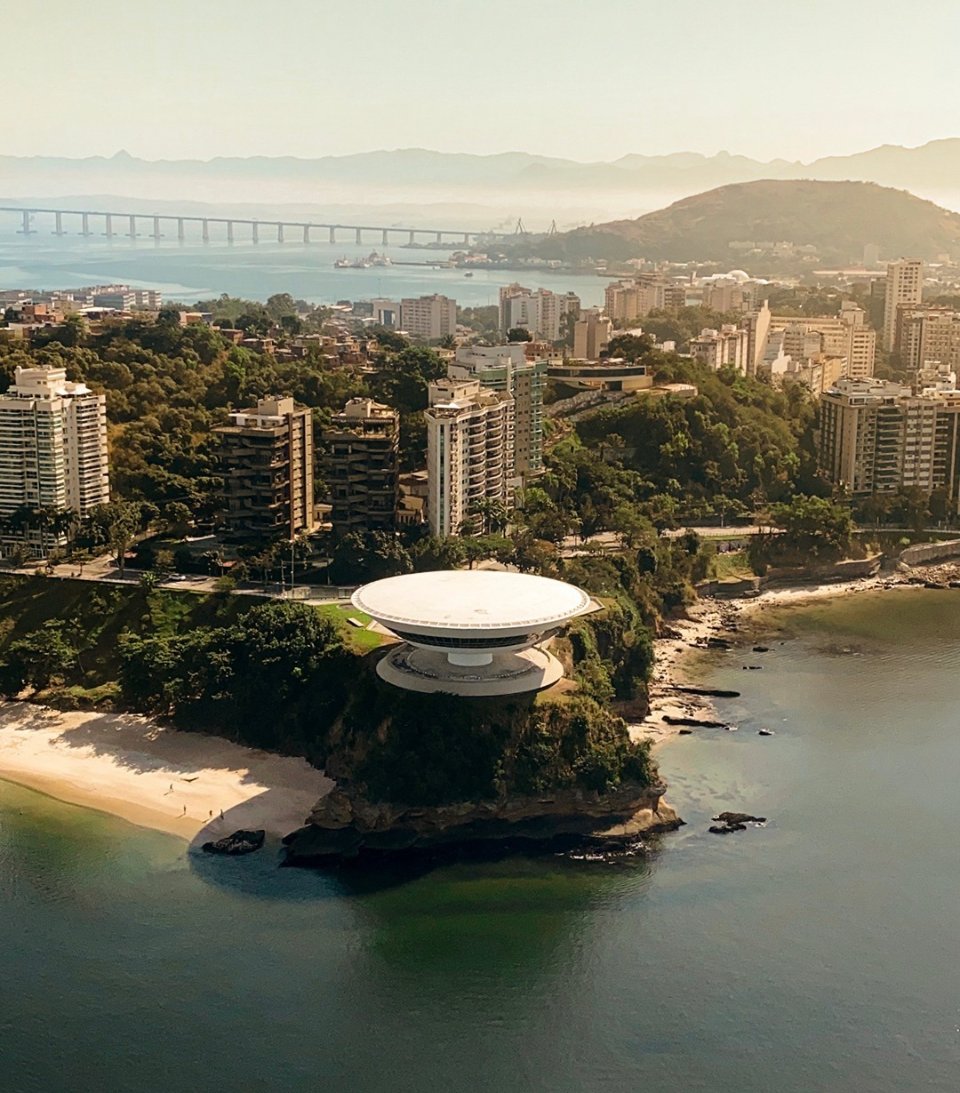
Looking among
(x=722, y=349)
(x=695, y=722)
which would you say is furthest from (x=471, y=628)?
(x=722, y=349)

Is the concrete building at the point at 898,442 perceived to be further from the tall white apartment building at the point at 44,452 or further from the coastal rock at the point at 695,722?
the tall white apartment building at the point at 44,452

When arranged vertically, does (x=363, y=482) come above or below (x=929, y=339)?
below

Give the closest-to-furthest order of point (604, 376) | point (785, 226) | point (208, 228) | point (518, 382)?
1. point (518, 382)
2. point (604, 376)
3. point (785, 226)
4. point (208, 228)

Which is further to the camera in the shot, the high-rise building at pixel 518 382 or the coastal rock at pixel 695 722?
the high-rise building at pixel 518 382

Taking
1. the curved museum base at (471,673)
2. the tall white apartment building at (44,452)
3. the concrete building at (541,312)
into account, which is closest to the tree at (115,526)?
the tall white apartment building at (44,452)

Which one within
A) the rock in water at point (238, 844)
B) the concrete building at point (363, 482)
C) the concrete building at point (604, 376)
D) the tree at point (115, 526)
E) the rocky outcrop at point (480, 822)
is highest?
the concrete building at point (604, 376)

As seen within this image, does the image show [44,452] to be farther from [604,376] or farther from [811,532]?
[811,532]

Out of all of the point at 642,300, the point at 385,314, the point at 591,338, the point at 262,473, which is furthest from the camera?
the point at 385,314

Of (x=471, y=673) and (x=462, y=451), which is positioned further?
(x=462, y=451)

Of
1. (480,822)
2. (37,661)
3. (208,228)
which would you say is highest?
(208,228)
